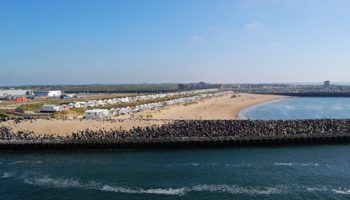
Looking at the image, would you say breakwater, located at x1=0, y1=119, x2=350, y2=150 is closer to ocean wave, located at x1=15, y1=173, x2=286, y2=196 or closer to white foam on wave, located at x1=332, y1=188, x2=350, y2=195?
ocean wave, located at x1=15, y1=173, x2=286, y2=196

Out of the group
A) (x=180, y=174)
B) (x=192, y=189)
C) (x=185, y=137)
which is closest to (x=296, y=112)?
(x=185, y=137)

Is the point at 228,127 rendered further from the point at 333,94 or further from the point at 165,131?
the point at 333,94

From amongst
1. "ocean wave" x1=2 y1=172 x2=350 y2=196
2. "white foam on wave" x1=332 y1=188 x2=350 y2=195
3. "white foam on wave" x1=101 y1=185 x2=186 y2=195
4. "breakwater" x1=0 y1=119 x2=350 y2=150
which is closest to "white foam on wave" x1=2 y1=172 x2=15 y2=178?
"ocean wave" x1=2 y1=172 x2=350 y2=196

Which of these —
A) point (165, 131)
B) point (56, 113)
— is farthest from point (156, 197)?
point (56, 113)

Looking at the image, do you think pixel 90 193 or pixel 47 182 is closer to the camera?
pixel 90 193

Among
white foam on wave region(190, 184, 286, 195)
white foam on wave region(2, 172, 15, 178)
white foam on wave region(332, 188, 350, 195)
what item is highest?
white foam on wave region(332, 188, 350, 195)

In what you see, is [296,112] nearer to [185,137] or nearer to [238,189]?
[185,137]
